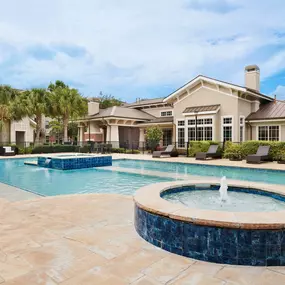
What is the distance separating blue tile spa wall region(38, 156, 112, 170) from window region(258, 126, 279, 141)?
13.1m

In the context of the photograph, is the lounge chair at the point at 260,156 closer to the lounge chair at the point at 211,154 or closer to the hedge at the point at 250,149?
the hedge at the point at 250,149

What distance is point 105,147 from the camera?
2544cm

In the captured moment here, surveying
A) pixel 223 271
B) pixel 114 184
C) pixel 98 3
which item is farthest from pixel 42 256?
pixel 98 3

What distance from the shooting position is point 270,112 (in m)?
21.3

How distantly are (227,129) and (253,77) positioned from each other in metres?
6.62

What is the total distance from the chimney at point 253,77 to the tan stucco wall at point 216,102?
4.54 metres

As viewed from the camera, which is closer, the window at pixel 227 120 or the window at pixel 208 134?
the window at pixel 227 120

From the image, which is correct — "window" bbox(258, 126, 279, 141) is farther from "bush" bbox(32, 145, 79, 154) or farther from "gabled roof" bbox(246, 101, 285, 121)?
"bush" bbox(32, 145, 79, 154)

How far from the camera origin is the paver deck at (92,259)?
264cm

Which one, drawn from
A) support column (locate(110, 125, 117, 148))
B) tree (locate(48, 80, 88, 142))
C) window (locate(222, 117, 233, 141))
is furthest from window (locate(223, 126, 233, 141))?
tree (locate(48, 80, 88, 142))

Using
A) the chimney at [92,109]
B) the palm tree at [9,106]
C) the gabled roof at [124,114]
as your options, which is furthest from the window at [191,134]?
the palm tree at [9,106]

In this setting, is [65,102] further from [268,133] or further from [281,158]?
[281,158]

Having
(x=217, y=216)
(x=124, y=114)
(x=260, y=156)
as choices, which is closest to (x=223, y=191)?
(x=217, y=216)

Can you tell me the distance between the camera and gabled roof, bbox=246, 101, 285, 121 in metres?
20.4
